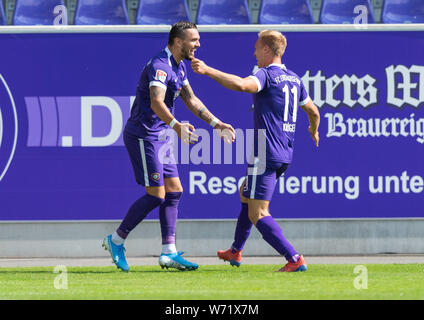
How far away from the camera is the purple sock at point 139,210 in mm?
7672

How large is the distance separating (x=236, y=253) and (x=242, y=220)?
29 centimetres

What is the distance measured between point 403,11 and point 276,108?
344 cm

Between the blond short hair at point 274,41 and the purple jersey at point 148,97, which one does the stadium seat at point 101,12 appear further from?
the blond short hair at point 274,41

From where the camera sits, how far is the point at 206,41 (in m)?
9.21

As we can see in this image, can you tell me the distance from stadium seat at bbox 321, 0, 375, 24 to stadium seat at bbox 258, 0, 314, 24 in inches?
8.8

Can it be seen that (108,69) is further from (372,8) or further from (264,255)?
(372,8)

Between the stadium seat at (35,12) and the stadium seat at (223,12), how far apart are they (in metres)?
1.55

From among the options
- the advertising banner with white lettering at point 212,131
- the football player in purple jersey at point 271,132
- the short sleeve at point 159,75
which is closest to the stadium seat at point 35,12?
the advertising banner with white lettering at point 212,131

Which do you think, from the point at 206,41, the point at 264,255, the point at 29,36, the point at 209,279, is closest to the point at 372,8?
the point at 206,41

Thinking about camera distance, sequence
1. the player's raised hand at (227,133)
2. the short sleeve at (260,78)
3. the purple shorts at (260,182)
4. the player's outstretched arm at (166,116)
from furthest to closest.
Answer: the purple shorts at (260,182)
the short sleeve at (260,78)
the player's raised hand at (227,133)
the player's outstretched arm at (166,116)

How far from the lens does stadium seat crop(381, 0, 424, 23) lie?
10.3 meters

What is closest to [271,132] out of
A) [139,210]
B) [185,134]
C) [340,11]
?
[185,134]

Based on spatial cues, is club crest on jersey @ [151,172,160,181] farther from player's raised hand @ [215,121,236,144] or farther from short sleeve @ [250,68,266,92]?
short sleeve @ [250,68,266,92]

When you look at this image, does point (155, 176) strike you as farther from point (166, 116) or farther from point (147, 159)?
point (166, 116)
